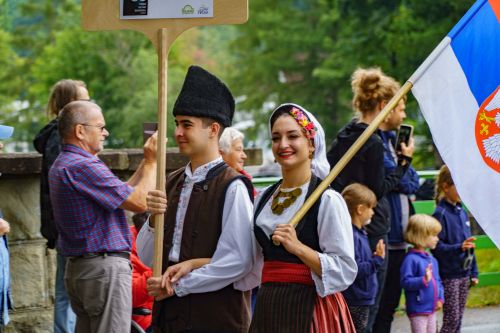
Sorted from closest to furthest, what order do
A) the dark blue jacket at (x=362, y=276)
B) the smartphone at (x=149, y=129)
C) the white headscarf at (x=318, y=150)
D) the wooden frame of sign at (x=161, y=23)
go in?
the wooden frame of sign at (x=161, y=23) → the white headscarf at (x=318, y=150) → the smartphone at (x=149, y=129) → the dark blue jacket at (x=362, y=276)

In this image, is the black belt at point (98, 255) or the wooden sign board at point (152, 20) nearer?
the wooden sign board at point (152, 20)

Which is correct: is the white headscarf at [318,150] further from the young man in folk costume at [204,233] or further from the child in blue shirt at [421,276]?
the child in blue shirt at [421,276]

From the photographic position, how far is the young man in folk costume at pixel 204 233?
17.4 feet

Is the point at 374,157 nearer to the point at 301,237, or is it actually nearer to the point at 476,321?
the point at 301,237

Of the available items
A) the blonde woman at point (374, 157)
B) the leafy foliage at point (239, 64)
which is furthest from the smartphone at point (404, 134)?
the leafy foliage at point (239, 64)

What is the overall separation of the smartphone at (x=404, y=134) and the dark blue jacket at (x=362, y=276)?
87 centimetres

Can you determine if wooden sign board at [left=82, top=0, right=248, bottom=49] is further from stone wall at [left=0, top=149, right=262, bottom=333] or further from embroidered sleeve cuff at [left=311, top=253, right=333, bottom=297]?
stone wall at [left=0, top=149, right=262, bottom=333]

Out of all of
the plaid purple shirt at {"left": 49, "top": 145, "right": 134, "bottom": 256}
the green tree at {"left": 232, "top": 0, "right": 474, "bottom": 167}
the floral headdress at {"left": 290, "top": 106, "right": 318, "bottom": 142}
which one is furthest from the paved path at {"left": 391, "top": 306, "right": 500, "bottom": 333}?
the green tree at {"left": 232, "top": 0, "right": 474, "bottom": 167}

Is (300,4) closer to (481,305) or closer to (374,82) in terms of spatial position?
(481,305)

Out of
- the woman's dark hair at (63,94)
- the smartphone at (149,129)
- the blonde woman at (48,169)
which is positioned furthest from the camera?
the woman's dark hair at (63,94)

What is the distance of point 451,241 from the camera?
8547mm

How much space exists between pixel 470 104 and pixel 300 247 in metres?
1.22

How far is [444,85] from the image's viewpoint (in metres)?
5.66

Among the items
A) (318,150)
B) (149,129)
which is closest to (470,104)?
(318,150)
